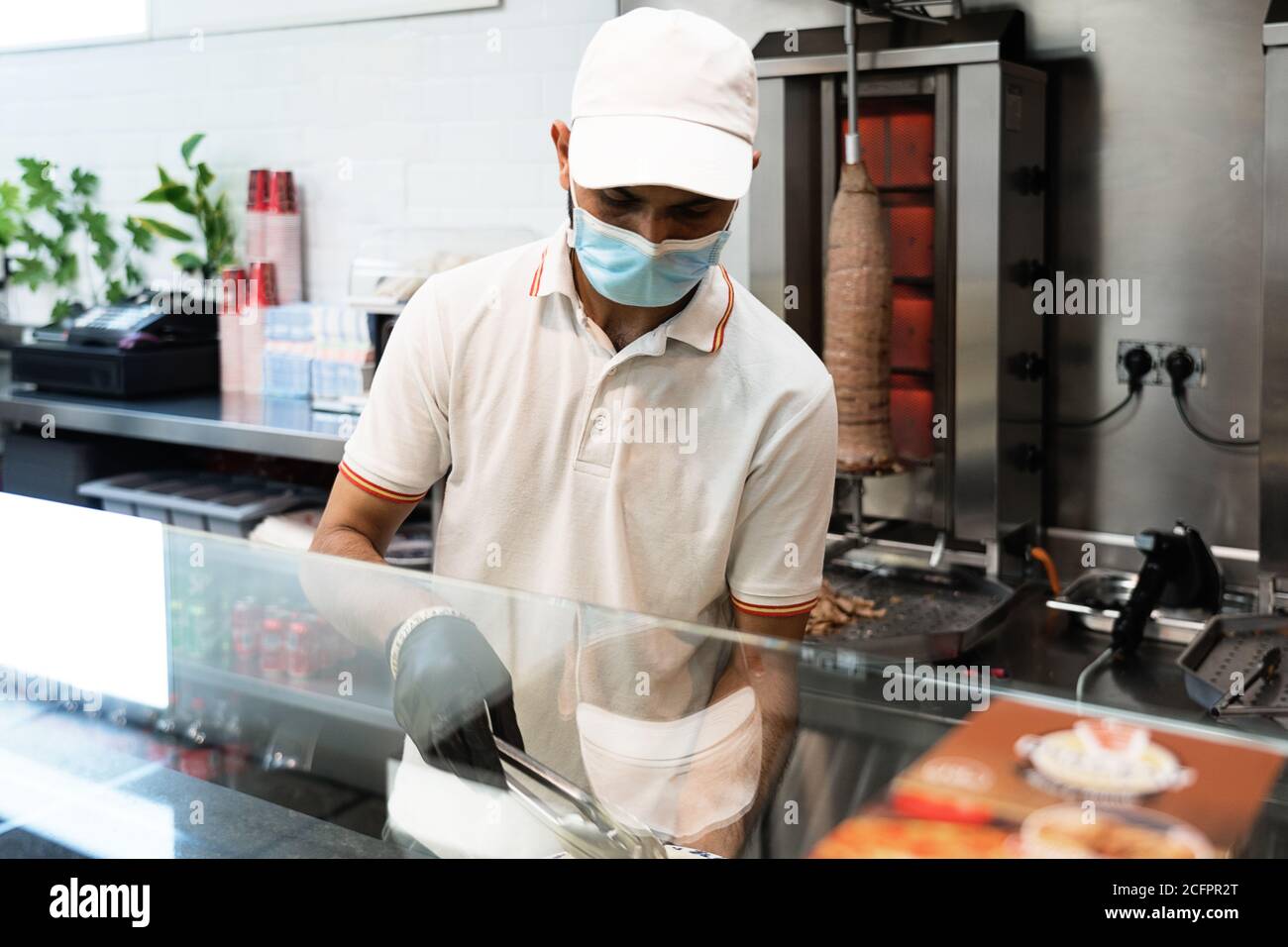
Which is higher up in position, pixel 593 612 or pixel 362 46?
pixel 362 46

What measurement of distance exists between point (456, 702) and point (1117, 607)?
1896 millimetres

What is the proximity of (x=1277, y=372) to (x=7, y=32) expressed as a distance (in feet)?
14.6

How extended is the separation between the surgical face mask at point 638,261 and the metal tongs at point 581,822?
2.33 ft

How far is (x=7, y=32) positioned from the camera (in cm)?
485

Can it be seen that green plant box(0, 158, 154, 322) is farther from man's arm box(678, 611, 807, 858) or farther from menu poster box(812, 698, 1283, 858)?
menu poster box(812, 698, 1283, 858)

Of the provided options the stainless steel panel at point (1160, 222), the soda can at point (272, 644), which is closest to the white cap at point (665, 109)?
the soda can at point (272, 644)

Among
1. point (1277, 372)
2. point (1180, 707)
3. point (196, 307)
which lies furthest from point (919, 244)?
point (196, 307)

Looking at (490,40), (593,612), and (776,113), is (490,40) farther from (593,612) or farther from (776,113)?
(593,612)

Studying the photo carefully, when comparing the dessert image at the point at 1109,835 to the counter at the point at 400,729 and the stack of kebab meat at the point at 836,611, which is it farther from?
the stack of kebab meat at the point at 836,611

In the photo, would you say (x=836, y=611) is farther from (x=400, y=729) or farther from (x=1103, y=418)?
(x=400, y=729)

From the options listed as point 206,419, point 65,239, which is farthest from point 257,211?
point 65,239

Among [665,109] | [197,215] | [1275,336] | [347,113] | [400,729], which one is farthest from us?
[197,215]

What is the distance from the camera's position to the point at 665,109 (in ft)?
4.72

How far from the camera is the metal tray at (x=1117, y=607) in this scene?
246 cm
